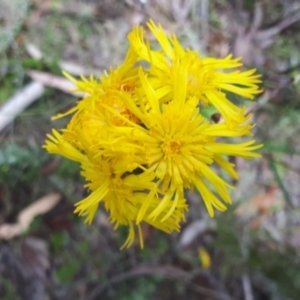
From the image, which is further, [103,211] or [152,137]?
[103,211]

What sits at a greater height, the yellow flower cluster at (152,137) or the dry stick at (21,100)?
the dry stick at (21,100)

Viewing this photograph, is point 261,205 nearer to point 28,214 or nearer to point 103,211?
point 103,211

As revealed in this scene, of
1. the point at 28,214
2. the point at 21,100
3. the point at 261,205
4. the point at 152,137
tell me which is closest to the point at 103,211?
the point at 28,214

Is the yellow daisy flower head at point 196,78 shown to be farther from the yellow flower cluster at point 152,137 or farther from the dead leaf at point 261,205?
the dead leaf at point 261,205

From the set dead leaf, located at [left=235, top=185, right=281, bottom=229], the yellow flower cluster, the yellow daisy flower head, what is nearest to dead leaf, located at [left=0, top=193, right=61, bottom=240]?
dead leaf, located at [left=235, top=185, right=281, bottom=229]

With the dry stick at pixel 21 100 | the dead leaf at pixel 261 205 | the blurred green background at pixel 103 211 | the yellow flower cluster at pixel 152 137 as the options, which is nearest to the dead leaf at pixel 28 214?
the blurred green background at pixel 103 211
